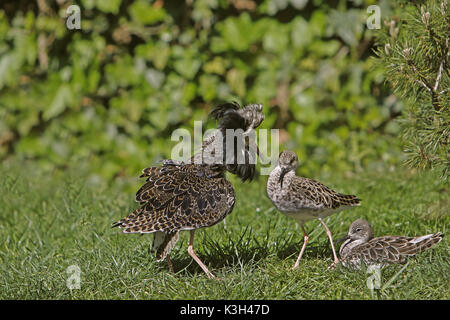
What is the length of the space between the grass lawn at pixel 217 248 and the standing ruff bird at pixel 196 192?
315mm

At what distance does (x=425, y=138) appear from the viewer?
447 centimetres

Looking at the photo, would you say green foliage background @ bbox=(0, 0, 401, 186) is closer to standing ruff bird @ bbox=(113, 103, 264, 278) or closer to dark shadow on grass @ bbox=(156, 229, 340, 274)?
dark shadow on grass @ bbox=(156, 229, 340, 274)

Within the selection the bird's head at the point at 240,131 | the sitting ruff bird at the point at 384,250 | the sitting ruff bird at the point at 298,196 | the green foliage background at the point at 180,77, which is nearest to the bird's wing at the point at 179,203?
the bird's head at the point at 240,131

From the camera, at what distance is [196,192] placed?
4359mm

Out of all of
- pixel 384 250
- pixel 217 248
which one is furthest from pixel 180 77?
pixel 384 250

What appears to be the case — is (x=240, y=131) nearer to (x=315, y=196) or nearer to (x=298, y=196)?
(x=298, y=196)

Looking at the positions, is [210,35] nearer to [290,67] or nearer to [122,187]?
[290,67]

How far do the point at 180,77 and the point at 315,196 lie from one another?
12.8 feet

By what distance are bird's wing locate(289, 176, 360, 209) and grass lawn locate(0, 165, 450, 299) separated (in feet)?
1.48

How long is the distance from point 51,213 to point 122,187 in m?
1.69

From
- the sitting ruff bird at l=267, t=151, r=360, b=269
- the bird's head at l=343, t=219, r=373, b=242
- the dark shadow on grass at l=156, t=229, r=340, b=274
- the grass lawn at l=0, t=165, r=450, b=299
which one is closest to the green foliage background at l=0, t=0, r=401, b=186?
the grass lawn at l=0, t=165, r=450, b=299

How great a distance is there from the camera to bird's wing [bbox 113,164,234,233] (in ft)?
13.9

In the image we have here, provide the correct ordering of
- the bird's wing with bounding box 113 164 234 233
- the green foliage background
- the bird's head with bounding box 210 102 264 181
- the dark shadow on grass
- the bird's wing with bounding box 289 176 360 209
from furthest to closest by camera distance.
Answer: the green foliage background → the dark shadow on grass → the bird's wing with bounding box 289 176 360 209 → the bird's head with bounding box 210 102 264 181 → the bird's wing with bounding box 113 164 234 233

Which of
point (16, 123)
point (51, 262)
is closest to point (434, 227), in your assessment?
point (51, 262)
